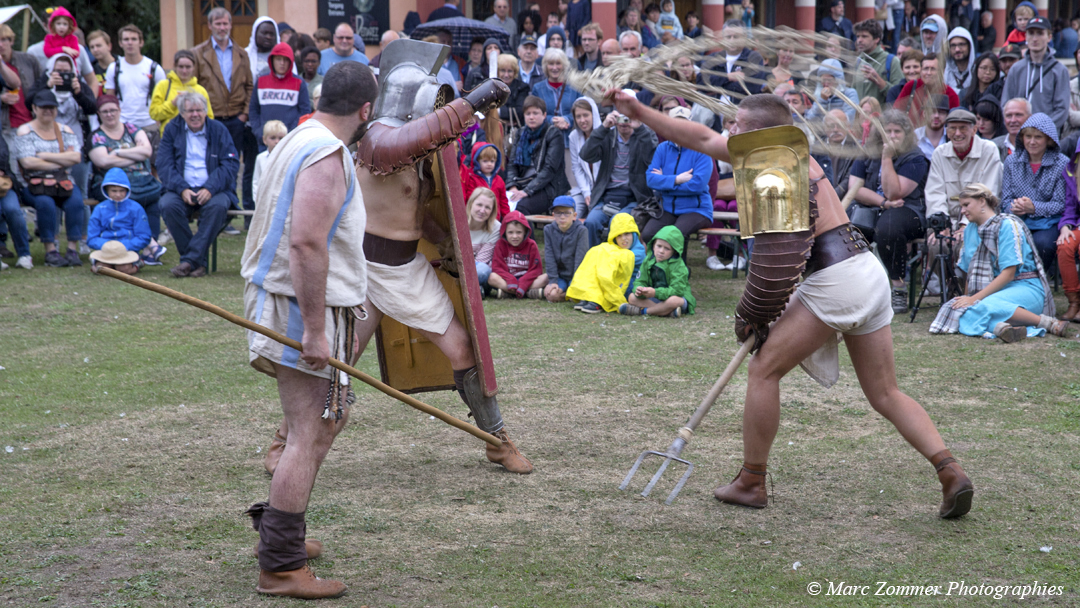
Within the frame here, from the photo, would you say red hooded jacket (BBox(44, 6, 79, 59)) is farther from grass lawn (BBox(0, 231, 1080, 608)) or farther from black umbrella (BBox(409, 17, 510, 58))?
grass lawn (BBox(0, 231, 1080, 608))

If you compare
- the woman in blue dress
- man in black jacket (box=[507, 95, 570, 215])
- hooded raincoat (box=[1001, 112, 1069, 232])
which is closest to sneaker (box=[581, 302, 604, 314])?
man in black jacket (box=[507, 95, 570, 215])

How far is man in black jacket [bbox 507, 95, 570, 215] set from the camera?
35.8 ft

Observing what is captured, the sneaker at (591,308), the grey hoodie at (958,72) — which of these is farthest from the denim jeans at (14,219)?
the grey hoodie at (958,72)

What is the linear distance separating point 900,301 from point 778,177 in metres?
5.10

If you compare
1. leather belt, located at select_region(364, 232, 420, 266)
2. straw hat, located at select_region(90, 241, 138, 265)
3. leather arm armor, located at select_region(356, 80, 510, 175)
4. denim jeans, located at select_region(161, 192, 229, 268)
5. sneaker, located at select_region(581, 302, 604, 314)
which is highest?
leather arm armor, located at select_region(356, 80, 510, 175)

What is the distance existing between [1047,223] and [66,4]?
69.4 ft

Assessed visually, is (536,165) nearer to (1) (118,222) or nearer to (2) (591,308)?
(2) (591,308)

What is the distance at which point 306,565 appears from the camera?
11.8 ft

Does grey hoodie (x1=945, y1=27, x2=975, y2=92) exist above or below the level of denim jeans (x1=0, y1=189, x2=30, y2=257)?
above

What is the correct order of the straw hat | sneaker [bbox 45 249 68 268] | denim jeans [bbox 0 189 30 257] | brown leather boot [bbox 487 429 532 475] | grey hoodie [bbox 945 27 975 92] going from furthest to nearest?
grey hoodie [bbox 945 27 975 92] → sneaker [bbox 45 249 68 268] → denim jeans [bbox 0 189 30 257] → the straw hat → brown leather boot [bbox 487 429 532 475]

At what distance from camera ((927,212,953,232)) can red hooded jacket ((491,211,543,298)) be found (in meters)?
3.37

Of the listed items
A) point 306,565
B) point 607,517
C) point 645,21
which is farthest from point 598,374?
point 645,21

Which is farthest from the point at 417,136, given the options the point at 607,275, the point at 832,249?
the point at 607,275

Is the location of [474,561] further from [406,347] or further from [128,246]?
[128,246]
